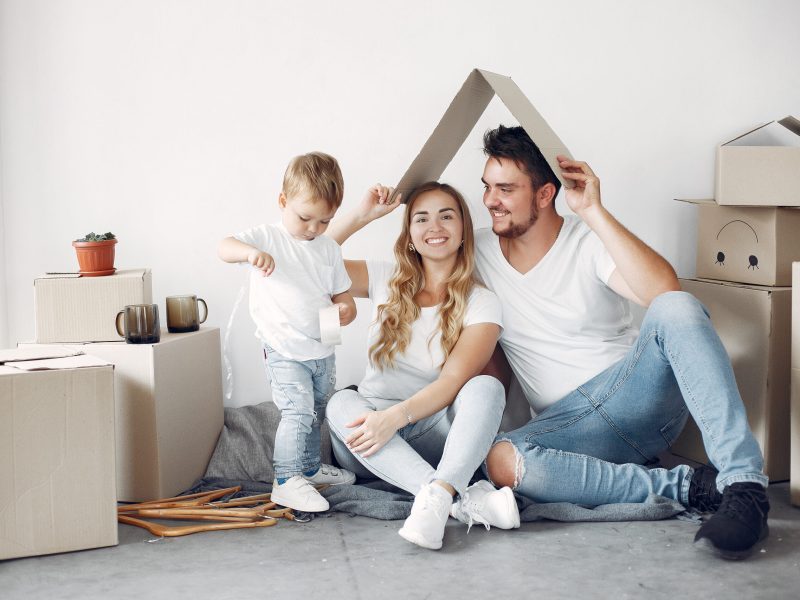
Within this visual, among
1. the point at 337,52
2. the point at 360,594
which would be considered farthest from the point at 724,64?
the point at 360,594

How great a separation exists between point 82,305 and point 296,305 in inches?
22.2

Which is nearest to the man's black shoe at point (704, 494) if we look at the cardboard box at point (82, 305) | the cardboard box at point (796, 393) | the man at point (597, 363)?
the man at point (597, 363)

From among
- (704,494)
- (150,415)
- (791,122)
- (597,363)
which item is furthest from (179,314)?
(791,122)

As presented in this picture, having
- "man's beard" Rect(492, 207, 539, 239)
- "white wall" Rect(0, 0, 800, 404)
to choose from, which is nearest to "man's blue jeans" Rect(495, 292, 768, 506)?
"man's beard" Rect(492, 207, 539, 239)

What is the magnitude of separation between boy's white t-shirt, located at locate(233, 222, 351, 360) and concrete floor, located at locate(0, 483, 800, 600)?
440 millimetres

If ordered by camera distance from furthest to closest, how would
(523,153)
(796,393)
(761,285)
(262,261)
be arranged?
1. (761,285)
2. (523,153)
3. (796,393)
4. (262,261)

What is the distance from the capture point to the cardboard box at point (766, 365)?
7.42ft

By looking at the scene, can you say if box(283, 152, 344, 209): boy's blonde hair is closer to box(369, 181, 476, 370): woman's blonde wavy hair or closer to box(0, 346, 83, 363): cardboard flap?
box(369, 181, 476, 370): woman's blonde wavy hair

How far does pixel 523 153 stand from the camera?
2.25 metres

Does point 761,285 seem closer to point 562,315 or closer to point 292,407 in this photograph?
point 562,315

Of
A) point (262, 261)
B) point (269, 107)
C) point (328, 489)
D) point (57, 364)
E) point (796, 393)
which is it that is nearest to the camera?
point (57, 364)

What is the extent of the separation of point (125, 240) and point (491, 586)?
1.53 metres

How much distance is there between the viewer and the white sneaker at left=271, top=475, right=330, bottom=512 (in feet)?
6.48

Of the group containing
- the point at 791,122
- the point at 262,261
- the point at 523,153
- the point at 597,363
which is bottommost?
the point at 597,363
